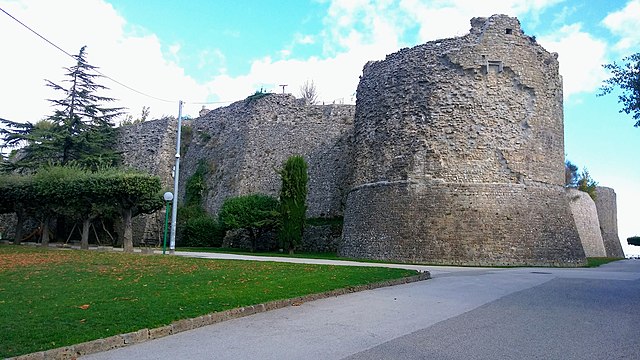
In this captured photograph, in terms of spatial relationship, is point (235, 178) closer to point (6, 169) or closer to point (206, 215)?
point (206, 215)

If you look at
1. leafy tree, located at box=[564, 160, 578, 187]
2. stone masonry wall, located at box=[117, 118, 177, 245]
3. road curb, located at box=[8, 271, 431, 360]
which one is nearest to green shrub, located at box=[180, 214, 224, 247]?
stone masonry wall, located at box=[117, 118, 177, 245]

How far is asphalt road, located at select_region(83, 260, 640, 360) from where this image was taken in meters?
5.42

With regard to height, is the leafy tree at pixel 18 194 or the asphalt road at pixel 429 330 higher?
the leafy tree at pixel 18 194

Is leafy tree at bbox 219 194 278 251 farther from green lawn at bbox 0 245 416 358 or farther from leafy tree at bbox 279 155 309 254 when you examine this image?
green lawn at bbox 0 245 416 358

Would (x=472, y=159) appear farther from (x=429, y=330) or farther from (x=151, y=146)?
(x=151, y=146)

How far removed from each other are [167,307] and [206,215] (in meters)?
26.0

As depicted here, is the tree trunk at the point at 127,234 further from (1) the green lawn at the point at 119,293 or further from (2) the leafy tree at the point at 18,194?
(1) the green lawn at the point at 119,293

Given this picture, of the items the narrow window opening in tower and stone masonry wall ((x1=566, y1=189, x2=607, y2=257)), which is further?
stone masonry wall ((x1=566, y1=189, x2=607, y2=257))

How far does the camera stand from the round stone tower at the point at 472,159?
19.6 meters

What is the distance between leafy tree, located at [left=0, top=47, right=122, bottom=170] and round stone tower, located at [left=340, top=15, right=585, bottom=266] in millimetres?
19966

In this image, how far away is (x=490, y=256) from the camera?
19.2m

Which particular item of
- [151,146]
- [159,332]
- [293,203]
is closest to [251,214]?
[293,203]

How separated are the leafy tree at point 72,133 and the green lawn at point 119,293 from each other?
68.7 feet

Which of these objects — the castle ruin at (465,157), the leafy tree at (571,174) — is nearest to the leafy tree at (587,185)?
the leafy tree at (571,174)
